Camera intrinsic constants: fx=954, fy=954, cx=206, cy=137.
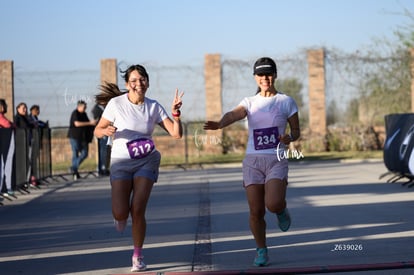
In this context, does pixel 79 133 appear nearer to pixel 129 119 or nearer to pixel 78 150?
pixel 78 150

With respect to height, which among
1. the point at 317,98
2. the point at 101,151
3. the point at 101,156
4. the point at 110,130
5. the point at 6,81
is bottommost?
the point at 101,156

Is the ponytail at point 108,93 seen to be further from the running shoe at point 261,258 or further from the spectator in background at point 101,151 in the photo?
the spectator in background at point 101,151

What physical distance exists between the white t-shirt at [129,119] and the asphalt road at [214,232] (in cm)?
115

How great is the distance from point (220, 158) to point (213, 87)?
345 centimetres

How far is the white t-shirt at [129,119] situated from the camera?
356 inches

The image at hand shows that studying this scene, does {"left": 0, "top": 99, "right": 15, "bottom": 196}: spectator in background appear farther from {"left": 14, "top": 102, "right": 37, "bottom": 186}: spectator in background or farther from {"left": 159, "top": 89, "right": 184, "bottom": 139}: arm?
{"left": 159, "top": 89, "right": 184, "bottom": 139}: arm

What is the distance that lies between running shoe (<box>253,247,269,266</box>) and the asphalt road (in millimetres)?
139

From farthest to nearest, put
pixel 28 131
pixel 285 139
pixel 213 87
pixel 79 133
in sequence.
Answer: pixel 213 87
pixel 79 133
pixel 28 131
pixel 285 139

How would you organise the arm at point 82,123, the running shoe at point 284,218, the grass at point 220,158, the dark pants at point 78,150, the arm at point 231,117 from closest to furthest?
the arm at point 231,117 → the running shoe at point 284,218 → the arm at point 82,123 → the dark pants at point 78,150 → the grass at point 220,158

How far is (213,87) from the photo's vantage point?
33344 mm

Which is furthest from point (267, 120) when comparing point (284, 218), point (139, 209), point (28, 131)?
point (28, 131)

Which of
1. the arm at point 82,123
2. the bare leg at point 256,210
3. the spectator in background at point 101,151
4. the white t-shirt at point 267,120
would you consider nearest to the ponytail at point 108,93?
the white t-shirt at point 267,120

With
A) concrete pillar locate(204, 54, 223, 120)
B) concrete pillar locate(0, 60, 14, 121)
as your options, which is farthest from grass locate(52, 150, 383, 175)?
concrete pillar locate(0, 60, 14, 121)

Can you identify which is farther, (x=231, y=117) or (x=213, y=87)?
(x=213, y=87)
